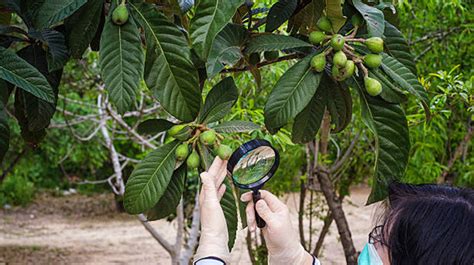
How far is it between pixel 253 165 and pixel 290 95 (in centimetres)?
15

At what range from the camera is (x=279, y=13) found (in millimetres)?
1576

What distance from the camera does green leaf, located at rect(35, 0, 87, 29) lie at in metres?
1.34

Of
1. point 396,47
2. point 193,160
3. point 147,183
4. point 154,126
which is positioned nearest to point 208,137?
point 193,160

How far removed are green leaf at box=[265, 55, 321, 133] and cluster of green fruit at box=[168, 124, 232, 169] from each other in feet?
0.40

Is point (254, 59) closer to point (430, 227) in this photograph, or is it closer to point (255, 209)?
point (255, 209)

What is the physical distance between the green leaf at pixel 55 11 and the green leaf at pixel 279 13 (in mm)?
429

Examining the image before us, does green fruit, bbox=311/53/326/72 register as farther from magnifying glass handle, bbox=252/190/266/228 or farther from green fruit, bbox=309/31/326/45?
magnifying glass handle, bbox=252/190/266/228

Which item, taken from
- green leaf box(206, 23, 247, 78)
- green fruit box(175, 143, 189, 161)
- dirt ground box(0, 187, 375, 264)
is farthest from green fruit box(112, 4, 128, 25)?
dirt ground box(0, 187, 375, 264)

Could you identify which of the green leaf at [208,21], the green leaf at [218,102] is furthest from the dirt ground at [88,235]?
the green leaf at [208,21]

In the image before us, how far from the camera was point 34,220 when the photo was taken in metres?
11.5

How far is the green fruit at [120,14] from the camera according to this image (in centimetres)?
136

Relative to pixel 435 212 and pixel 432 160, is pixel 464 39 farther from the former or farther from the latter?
pixel 435 212

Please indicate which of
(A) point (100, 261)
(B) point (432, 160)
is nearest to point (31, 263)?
(A) point (100, 261)

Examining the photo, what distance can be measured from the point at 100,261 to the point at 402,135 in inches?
281
